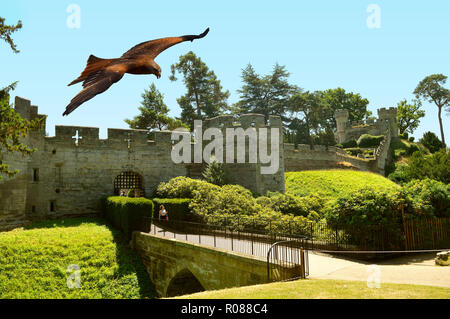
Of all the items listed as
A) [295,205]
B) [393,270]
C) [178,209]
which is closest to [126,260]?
[178,209]

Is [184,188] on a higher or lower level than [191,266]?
higher

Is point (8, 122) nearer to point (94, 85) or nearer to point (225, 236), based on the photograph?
point (225, 236)

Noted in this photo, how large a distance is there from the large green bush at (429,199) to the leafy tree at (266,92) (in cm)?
2805

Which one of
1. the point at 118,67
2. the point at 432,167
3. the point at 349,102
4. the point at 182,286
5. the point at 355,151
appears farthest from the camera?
the point at 349,102

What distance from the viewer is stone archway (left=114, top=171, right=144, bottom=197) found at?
22.3 metres

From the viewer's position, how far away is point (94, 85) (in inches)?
114

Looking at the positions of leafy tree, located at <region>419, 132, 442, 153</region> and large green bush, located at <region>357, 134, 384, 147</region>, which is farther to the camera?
leafy tree, located at <region>419, 132, 442, 153</region>

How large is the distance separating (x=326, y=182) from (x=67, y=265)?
913 inches

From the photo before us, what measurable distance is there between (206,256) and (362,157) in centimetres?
3634

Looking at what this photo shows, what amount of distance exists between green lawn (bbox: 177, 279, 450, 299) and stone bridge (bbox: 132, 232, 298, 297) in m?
1.29

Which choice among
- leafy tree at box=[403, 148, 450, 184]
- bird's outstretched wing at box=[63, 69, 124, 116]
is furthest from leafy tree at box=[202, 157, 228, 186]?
bird's outstretched wing at box=[63, 69, 124, 116]

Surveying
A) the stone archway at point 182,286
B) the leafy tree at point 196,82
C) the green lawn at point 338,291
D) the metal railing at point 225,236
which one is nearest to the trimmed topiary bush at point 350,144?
the leafy tree at point 196,82

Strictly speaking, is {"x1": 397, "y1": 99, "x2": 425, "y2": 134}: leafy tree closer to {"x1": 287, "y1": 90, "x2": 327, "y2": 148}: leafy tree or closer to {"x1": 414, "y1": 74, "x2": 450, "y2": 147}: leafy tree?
{"x1": 414, "y1": 74, "x2": 450, "y2": 147}: leafy tree

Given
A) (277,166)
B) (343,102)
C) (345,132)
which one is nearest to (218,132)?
(277,166)
